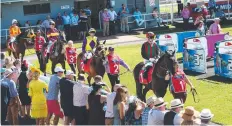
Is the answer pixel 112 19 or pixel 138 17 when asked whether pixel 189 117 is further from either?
pixel 138 17

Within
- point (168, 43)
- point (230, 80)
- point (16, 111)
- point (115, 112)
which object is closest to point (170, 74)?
point (115, 112)

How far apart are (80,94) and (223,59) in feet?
29.3

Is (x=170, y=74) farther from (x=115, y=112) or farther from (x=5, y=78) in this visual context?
(x=5, y=78)

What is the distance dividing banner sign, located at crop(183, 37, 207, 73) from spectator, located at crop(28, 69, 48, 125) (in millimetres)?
9107

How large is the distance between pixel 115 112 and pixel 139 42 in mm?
20073

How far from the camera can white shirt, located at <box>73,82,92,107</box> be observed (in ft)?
38.3

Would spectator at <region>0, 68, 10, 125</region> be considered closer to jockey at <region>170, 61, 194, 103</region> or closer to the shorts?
the shorts

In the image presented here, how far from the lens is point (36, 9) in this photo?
33906mm

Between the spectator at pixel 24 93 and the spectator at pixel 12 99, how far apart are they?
19.0 inches

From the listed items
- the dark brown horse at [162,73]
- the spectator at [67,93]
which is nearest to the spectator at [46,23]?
the dark brown horse at [162,73]

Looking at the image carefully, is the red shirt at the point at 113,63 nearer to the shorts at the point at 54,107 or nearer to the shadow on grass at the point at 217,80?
the shorts at the point at 54,107

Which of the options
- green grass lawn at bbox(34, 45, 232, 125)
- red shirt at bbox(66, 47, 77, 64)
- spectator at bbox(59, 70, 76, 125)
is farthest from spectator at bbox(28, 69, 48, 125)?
red shirt at bbox(66, 47, 77, 64)

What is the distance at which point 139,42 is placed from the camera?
30.5m

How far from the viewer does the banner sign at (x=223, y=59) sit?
18906mm
